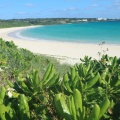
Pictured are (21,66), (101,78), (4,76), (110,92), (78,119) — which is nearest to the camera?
(78,119)

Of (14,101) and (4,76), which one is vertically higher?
(14,101)

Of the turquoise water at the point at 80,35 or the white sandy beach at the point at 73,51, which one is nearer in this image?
the white sandy beach at the point at 73,51

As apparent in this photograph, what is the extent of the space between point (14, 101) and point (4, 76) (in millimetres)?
3959

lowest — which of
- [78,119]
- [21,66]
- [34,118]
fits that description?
[21,66]

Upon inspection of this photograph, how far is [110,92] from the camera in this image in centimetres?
203

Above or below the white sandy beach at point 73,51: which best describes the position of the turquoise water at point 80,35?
below

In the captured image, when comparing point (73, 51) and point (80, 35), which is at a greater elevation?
point (73, 51)

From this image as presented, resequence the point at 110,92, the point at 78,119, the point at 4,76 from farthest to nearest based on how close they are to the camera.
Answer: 1. the point at 4,76
2. the point at 110,92
3. the point at 78,119

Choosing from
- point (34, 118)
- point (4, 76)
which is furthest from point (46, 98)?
point (4, 76)

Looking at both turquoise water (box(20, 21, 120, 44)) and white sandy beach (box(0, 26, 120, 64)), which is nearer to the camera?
white sandy beach (box(0, 26, 120, 64))

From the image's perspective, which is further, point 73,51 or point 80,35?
point 80,35

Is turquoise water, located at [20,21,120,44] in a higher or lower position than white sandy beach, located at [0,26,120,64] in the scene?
lower

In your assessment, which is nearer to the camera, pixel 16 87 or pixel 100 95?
pixel 100 95

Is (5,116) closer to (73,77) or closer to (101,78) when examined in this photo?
(73,77)
